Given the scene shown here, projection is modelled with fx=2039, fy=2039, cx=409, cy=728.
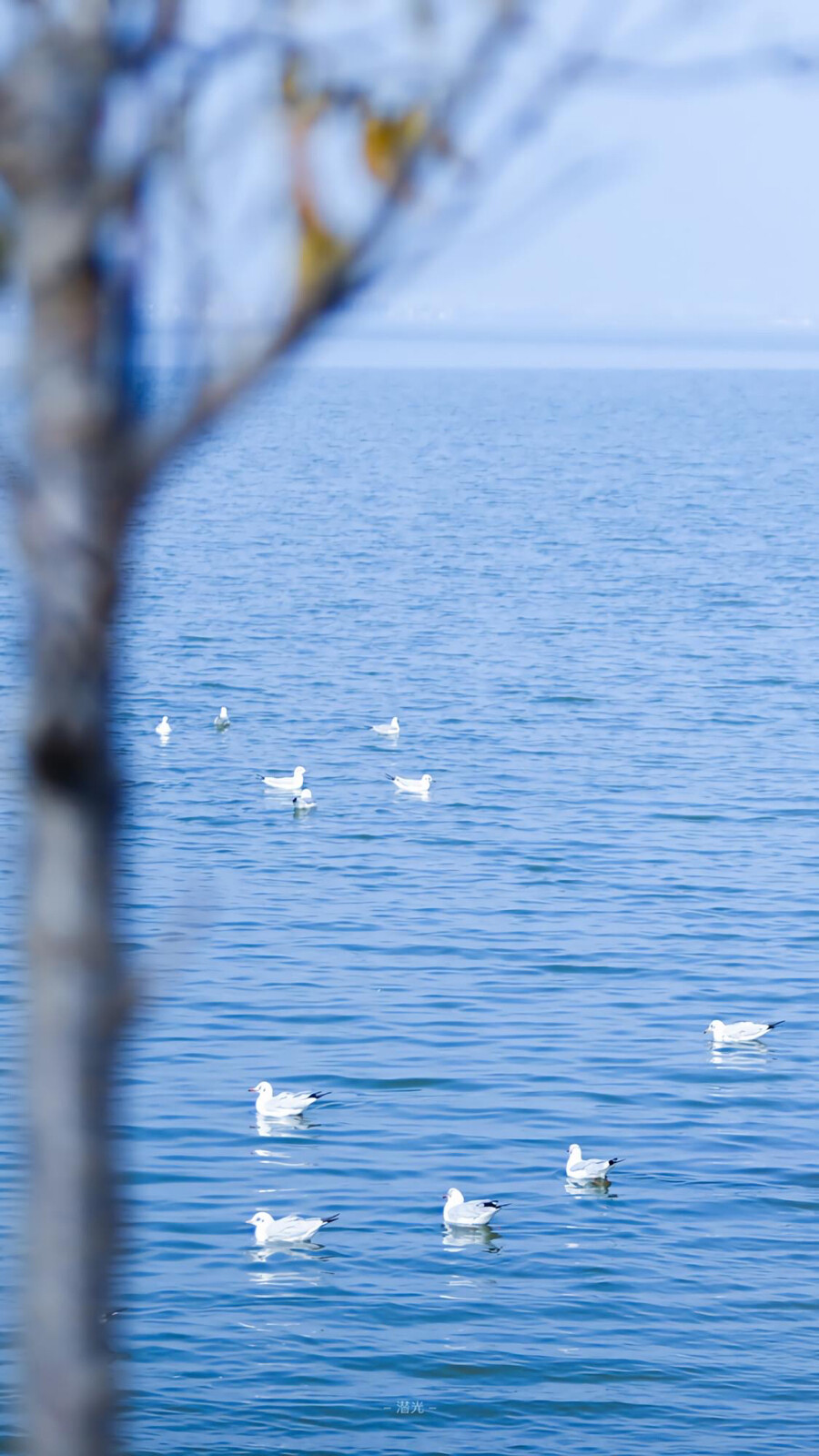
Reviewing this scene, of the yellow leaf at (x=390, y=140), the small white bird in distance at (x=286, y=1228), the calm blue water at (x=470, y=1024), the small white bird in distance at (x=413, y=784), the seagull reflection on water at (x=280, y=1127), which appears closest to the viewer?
the yellow leaf at (x=390, y=140)

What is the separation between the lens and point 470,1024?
71.9ft

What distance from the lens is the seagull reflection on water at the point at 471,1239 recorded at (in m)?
16.5

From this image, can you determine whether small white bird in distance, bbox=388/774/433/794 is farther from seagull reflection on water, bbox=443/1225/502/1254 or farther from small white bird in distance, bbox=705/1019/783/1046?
seagull reflection on water, bbox=443/1225/502/1254

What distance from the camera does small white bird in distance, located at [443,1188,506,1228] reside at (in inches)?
647

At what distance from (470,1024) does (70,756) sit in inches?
733

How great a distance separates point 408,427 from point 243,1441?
13378cm

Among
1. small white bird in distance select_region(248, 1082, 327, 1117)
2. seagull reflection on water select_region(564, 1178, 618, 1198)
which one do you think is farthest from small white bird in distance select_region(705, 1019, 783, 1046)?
small white bird in distance select_region(248, 1082, 327, 1117)

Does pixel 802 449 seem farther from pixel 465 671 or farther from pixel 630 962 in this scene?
pixel 630 962

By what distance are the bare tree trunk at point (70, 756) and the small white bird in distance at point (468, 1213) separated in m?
13.1

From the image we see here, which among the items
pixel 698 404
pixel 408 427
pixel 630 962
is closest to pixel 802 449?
pixel 408 427

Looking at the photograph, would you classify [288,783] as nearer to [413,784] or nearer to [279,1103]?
[413,784]

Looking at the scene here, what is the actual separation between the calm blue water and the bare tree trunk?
176mm

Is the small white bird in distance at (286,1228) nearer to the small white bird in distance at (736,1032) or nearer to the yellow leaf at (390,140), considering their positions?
the small white bird in distance at (736,1032)

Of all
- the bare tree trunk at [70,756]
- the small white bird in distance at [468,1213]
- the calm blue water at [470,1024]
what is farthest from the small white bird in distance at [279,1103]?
the bare tree trunk at [70,756]
